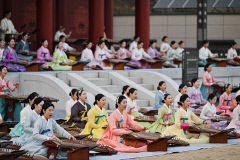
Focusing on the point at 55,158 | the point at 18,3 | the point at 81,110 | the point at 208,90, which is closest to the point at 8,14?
the point at 18,3

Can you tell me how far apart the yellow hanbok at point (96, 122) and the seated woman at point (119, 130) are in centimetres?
39

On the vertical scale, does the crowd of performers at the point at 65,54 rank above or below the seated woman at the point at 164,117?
above

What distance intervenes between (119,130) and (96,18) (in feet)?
30.0

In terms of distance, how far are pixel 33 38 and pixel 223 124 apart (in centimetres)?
1189

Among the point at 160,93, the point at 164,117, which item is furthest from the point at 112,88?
the point at 164,117

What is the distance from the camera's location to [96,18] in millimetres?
18484

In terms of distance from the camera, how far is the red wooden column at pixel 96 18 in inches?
725

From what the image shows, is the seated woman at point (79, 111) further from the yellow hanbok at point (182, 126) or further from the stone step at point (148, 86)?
the stone step at point (148, 86)

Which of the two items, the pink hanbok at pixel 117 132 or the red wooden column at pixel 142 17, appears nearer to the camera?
the pink hanbok at pixel 117 132

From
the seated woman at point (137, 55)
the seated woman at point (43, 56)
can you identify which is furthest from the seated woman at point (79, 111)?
the seated woman at point (137, 55)

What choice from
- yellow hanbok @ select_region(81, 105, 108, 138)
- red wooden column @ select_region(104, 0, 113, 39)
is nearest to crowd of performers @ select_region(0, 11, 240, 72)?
red wooden column @ select_region(104, 0, 113, 39)

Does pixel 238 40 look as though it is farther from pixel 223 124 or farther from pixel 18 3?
pixel 223 124

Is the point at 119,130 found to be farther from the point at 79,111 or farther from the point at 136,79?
the point at 136,79

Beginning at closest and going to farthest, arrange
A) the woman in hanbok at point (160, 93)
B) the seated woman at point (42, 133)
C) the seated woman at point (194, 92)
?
the seated woman at point (42, 133) < the woman in hanbok at point (160, 93) < the seated woman at point (194, 92)
